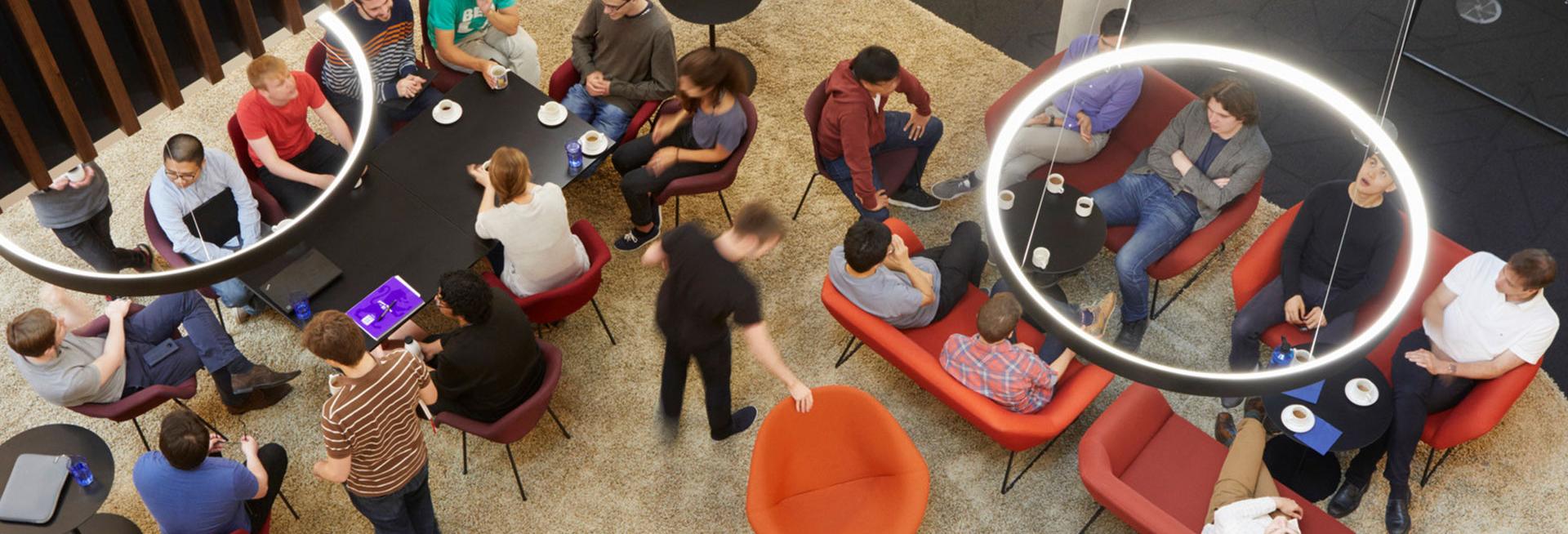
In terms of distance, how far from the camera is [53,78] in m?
1.64

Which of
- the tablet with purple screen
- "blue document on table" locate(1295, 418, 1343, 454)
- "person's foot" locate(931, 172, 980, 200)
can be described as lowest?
"person's foot" locate(931, 172, 980, 200)

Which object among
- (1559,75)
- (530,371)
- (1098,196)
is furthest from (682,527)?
(1559,75)

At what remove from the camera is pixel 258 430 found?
5102mm

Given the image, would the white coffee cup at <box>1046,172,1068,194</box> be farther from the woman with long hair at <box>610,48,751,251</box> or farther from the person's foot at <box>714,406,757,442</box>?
the person's foot at <box>714,406,757,442</box>

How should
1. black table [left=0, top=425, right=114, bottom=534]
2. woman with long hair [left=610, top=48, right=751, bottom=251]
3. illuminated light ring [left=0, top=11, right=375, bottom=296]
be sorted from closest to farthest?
1. illuminated light ring [left=0, top=11, right=375, bottom=296]
2. black table [left=0, top=425, right=114, bottom=534]
3. woman with long hair [left=610, top=48, right=751, bottom=251]

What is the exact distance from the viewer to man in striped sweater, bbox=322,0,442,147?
17.5 ft

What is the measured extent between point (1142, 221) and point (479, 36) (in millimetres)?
3413

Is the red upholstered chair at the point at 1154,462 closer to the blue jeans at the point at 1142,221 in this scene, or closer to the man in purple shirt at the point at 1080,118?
the blue jeans at the point at 1142,221

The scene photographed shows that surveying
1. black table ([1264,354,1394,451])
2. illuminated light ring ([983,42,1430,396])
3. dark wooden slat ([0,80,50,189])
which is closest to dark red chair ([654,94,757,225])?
black table ([1264,354,1394,451])

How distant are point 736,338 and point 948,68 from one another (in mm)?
2239

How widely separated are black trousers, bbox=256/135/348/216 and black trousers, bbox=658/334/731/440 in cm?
185

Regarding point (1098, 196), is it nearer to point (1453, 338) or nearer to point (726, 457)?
point (1453, 338)

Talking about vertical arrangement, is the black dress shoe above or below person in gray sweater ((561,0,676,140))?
below

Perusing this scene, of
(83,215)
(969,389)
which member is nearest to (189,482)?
(83,215)
